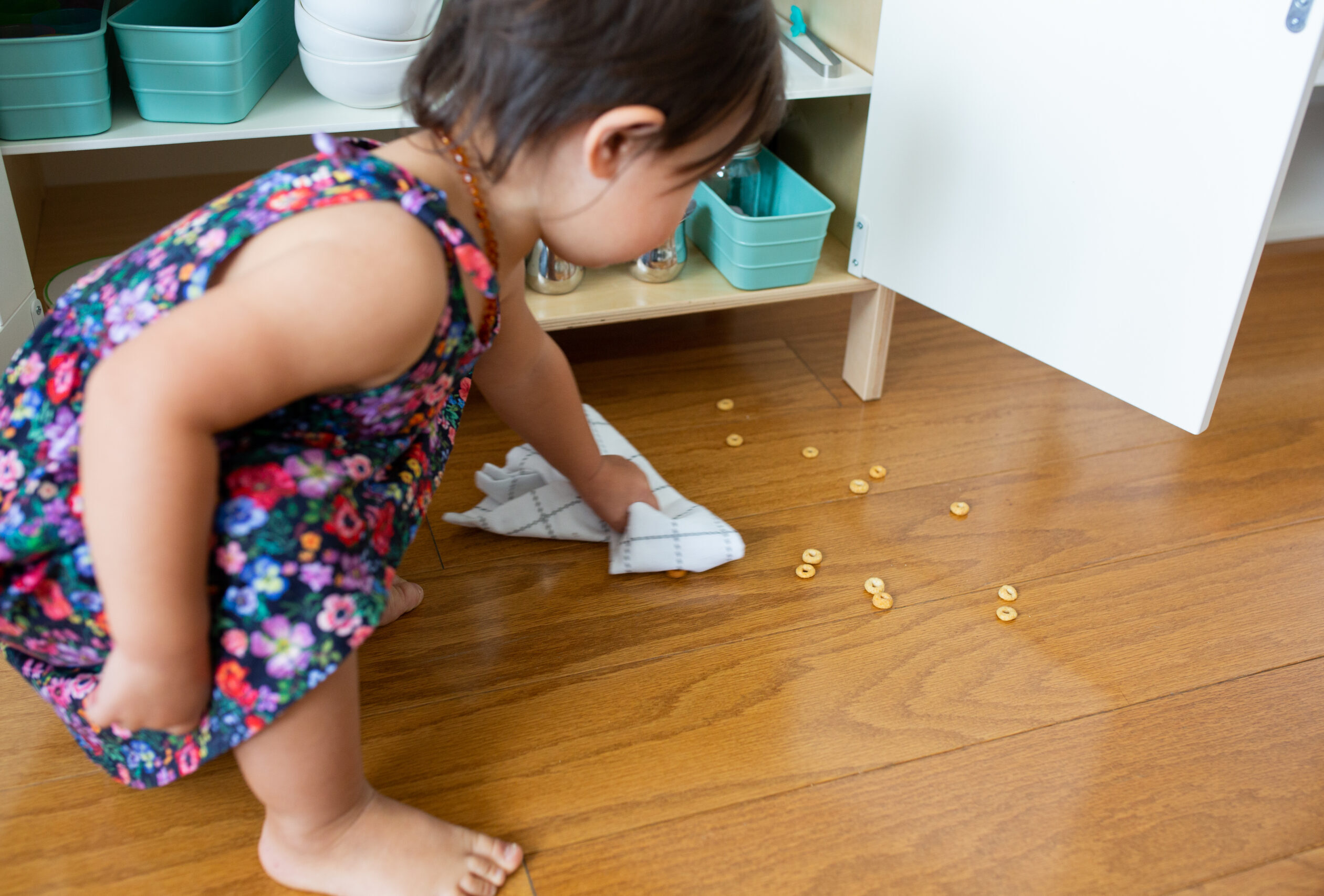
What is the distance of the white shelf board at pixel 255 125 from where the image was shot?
0.88m

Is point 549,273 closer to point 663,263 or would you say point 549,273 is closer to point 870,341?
point 663,263

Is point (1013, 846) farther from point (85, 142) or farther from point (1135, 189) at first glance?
point (85, 142)

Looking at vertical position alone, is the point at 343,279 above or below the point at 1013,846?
above

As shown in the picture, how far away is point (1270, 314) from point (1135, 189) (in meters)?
0.63

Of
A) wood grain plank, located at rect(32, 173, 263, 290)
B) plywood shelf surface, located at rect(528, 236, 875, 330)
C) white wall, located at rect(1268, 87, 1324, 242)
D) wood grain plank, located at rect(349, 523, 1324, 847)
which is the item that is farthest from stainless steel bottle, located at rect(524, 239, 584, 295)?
white wall, located at rect(1268, 87, 1324, 242)

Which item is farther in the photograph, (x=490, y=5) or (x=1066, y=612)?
(x=1066, y=612)

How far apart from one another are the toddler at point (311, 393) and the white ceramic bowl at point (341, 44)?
290 mm

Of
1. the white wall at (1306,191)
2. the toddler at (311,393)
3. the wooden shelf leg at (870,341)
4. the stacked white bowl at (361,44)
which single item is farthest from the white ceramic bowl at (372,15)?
the white wall at (1306,191)

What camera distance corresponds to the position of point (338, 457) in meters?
0.62

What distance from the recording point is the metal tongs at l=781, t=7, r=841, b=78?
3.36 ft

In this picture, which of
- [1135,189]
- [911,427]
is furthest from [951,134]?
[911,427]

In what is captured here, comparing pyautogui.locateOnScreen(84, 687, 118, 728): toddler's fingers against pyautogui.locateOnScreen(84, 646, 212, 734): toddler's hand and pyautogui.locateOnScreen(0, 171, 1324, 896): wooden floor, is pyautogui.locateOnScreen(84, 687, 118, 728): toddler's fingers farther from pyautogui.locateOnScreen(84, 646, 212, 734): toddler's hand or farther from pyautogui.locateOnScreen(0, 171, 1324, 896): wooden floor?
pyautogui.locateOnScreen(0, 171, 1324, 896): wooden floor

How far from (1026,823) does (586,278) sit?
2.19 ft

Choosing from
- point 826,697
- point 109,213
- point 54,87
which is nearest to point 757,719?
point 826,697
